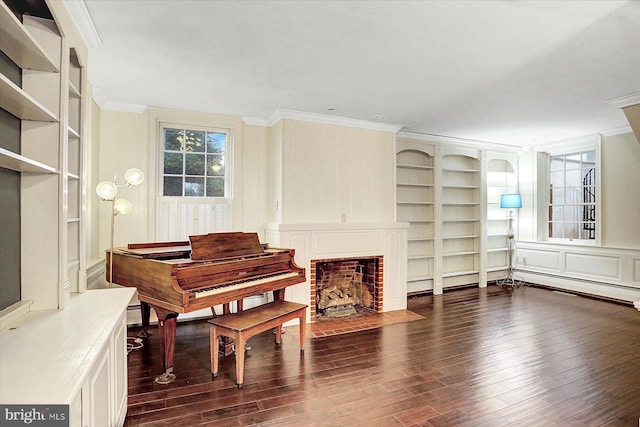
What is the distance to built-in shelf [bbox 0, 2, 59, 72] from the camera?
144 cm

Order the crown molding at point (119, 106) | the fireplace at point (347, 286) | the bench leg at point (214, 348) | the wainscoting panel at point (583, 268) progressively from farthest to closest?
the wainscoting panel at point (583, 268)
the fireplace at point (347, 286)
the crown molding at point (119, 106)
the bench leg at point (214, 348)

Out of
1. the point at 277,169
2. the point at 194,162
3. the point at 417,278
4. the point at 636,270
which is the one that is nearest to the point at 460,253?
the point at 417,278

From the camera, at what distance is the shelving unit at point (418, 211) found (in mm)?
5910

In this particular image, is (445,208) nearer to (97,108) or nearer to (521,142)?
(521,142)

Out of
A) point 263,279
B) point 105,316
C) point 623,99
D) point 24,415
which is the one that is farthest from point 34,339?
point 623,99

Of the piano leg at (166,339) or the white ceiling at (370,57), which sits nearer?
the white ceiling at (370,57)

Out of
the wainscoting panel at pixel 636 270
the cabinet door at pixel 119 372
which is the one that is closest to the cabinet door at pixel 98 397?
the cabinet door at pixel 119 372

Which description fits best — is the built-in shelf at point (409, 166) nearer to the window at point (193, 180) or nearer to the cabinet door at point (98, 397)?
the window at point (193, 180)

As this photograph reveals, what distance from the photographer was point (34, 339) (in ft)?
5.04

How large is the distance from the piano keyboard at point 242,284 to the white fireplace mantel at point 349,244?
720 mm

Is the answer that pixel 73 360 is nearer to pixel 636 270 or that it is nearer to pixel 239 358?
pixel 239 358

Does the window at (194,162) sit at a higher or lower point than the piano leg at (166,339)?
higher

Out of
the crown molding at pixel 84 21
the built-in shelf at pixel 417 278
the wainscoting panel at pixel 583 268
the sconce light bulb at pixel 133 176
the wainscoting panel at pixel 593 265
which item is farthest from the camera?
the built-in shelf at pixel 417 278
